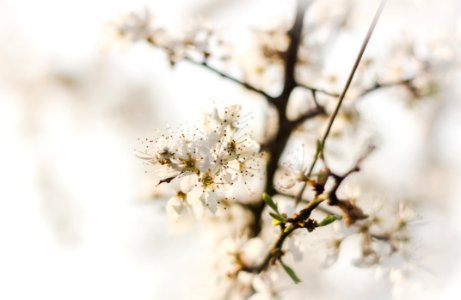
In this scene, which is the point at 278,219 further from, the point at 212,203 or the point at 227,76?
the point at 227,76

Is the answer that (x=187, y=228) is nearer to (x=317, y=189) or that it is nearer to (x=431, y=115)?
(x=317, y=189)

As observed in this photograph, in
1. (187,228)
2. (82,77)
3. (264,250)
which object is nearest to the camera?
(264,250)

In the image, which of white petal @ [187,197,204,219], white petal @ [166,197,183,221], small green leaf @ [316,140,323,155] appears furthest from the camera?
white petal @ [166,197,183,221]

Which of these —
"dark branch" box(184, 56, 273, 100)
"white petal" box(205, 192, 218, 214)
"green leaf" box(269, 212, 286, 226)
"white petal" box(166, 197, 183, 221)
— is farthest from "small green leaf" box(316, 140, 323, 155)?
"dark branch" box(184, 56, 273, 100)

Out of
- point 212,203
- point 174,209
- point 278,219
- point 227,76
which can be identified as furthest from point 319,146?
point 227,76

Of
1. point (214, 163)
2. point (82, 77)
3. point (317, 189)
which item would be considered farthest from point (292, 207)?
point (82, 77)

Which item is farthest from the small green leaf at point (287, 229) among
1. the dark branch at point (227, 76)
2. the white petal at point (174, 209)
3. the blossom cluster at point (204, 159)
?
the dark branch at point (227, 76)

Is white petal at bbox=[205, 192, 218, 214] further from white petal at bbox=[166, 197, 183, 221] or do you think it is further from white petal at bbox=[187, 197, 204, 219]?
white petal at bbox=[166, 197, 183, 221]

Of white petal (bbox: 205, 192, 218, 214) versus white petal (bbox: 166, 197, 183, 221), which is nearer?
white petal (bbox: 205, 192, 218, 214)
